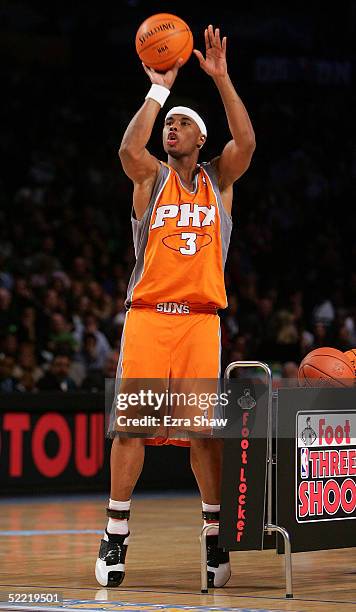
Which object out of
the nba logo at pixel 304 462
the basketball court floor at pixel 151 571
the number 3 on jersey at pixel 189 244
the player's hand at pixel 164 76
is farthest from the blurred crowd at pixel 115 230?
the nba logo at pixel 304 462

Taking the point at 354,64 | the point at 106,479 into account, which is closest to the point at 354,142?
the point at 354,64

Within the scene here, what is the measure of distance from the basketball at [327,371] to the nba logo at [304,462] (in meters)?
0.50

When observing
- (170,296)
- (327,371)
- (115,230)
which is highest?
(115,230)

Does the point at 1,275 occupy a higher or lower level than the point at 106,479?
higher

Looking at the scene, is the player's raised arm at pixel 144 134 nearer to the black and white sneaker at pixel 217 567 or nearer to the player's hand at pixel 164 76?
the player's hand at pixel 164 76

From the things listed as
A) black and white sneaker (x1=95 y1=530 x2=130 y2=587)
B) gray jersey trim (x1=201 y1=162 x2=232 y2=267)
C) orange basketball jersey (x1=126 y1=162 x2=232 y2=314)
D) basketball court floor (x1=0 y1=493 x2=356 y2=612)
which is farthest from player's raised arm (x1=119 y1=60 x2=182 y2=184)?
basketball court floor (x1=0 y1=493 x2=356 y2=612)

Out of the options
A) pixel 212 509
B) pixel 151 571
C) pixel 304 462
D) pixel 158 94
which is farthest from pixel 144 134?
pixel 151 571

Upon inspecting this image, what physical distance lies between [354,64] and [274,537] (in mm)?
17049

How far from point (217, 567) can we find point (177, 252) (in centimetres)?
164

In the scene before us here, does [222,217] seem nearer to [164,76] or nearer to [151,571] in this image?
[164,76]

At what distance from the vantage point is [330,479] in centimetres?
689

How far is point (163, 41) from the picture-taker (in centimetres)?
680

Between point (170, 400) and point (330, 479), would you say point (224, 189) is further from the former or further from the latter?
point (330, 479)

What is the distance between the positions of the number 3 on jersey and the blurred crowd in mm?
6943
